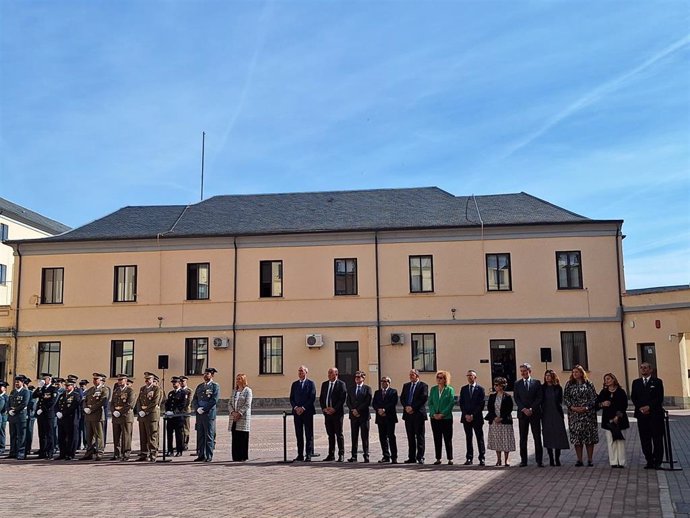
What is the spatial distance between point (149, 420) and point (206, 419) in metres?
1.36

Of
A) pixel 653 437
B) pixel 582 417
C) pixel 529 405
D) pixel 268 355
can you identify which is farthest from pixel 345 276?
pixel 653 437

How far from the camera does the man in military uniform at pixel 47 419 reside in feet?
54.2

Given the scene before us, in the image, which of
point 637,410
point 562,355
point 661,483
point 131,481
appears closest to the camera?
point 661,483

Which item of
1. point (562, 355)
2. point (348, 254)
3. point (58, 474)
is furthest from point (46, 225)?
point (58, 474)

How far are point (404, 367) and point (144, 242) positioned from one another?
518 inches

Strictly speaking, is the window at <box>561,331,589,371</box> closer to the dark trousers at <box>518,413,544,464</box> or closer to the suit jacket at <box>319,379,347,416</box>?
the dark trousers at <box>518,413,544,464</box>

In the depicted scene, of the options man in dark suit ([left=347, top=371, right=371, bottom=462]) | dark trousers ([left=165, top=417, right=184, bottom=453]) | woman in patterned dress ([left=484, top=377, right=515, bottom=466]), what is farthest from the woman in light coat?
woman in patterned dress ([left=484, top=377, right=515, bottom=466])

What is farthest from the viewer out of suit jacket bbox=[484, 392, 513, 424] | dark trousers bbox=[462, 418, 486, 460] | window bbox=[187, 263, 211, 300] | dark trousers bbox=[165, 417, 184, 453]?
window bbox=[187, 263, 211, 300]

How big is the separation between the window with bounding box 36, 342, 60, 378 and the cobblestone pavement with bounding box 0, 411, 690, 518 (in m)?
18.4

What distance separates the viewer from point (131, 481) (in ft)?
40.1

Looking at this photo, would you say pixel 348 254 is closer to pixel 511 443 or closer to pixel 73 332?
pixel 73 332

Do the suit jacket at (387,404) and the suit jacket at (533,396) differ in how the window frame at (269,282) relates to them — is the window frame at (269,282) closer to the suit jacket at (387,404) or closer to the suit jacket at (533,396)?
the suit jacket at (387,404)

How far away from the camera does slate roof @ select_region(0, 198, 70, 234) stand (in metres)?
50.9

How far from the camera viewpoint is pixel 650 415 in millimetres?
13008
